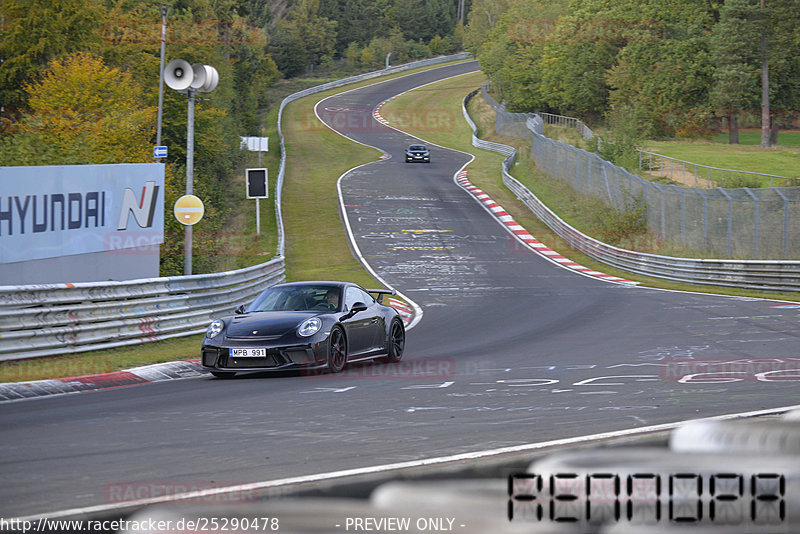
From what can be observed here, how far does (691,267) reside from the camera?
3038 centimetres

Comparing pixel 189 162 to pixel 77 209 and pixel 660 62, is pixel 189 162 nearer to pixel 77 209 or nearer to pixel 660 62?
pixel 77 209

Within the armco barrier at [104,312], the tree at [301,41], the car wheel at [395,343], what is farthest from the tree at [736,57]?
the tree at [301,41]

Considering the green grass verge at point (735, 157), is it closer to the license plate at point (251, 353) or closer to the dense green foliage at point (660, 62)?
the dense green foliage at point (660, 62)

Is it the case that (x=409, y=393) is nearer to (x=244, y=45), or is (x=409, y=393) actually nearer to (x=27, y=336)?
(x=27, y=336)

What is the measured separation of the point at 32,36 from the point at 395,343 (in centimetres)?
4633

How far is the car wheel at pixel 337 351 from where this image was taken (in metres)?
13.1

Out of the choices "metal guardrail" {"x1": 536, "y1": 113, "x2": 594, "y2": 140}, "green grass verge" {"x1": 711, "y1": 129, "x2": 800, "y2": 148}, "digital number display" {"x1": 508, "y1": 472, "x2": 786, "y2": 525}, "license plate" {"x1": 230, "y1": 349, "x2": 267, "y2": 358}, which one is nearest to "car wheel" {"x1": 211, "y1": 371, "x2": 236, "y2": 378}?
"license plate" {"x1": 230, "y1": 349, "x2": 267, "y2": 358}

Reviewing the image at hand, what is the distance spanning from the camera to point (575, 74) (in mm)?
81000

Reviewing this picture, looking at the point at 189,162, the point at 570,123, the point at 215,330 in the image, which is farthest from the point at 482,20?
the point at 215,330

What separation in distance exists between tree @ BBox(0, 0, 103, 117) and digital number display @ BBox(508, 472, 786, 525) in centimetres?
5378

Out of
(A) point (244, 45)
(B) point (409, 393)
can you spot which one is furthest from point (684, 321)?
(A) point (244, 45)

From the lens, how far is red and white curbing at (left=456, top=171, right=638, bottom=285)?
3317 cm

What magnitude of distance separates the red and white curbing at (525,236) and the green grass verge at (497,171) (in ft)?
1.37

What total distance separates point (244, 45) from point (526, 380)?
268ft
